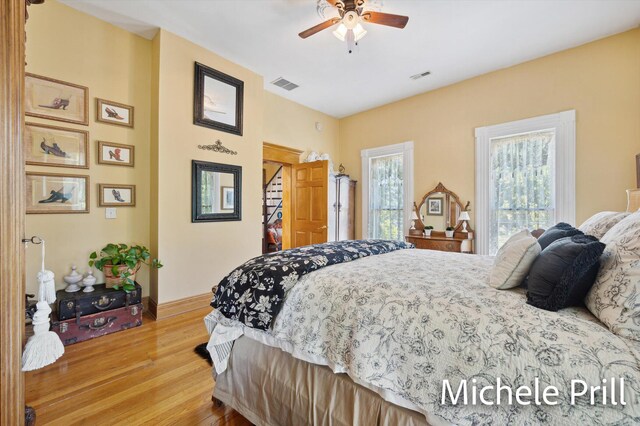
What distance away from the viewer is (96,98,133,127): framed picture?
9.17 ft

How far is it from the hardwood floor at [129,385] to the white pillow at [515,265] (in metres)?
1.54

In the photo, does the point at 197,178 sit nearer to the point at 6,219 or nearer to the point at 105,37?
the point at 105,37

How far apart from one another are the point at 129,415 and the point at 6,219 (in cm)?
138

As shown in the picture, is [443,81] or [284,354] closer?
[284,354]

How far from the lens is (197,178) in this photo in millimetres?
3273

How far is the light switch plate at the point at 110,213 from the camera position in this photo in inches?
113

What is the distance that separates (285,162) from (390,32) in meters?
2.53

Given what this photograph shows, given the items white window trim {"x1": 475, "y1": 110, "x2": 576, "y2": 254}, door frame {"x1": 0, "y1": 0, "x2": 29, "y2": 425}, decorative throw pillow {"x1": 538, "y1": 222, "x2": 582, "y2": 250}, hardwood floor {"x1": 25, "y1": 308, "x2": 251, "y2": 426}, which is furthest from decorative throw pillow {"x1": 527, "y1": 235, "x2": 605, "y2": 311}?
white window trim {"x1": 475, "y1": 110, "x2": 576, "y2": 254}

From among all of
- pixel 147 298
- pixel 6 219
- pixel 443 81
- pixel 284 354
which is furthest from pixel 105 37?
pixel 443 81

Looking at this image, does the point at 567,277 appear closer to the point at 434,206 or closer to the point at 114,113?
the point at 434,206

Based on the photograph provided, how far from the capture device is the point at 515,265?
122cm

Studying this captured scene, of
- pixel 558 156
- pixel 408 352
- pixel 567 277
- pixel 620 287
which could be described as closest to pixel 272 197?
pixel 558 156

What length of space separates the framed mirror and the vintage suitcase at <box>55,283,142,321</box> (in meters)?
1.00

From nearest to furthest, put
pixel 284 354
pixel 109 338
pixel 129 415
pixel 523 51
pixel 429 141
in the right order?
pixel 284 354 → pixel 129 415 → pixel 109 338 → pixel 523 51 → pixel 429 141
